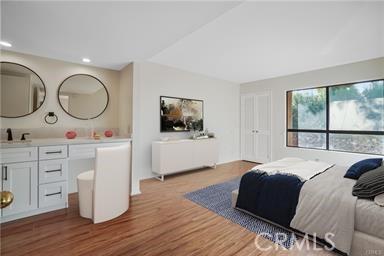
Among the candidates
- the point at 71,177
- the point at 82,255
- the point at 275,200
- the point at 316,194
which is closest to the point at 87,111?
the point at 71,177

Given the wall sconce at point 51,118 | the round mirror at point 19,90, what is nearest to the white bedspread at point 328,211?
the wall sconce at point 51,118

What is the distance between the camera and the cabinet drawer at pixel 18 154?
7.05ft

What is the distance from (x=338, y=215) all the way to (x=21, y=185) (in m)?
3.50

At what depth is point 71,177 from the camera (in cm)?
313

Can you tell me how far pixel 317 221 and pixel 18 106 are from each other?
4175 millimetres

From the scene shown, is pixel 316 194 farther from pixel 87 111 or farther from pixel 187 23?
pixel 87 111

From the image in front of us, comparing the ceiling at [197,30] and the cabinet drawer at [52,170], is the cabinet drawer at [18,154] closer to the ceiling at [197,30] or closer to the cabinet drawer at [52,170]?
the cabinet drawer at [52,170]

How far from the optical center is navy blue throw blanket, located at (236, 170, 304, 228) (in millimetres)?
1984

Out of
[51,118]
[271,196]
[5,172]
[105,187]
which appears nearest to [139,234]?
[105,187]

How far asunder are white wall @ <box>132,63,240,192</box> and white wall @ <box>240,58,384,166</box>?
3.27ft

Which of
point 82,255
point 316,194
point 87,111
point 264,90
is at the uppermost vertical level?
point 264,90

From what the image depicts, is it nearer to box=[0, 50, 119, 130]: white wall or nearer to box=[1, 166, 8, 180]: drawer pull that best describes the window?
box=[0, 50, 119, 130]: white wall

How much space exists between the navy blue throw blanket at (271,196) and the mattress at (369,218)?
0.49 meters

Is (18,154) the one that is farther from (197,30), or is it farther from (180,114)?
(180,114)
